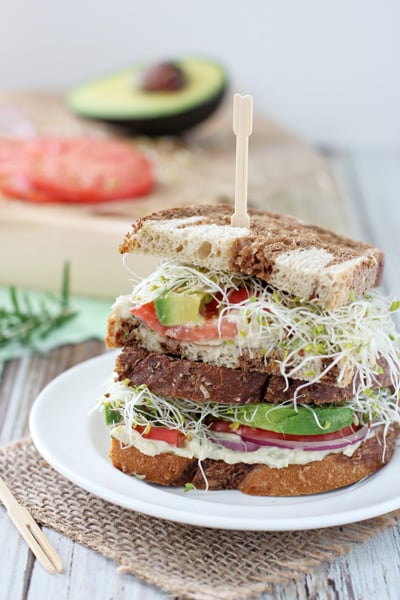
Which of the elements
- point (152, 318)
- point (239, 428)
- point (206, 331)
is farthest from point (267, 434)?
point (152, 318)

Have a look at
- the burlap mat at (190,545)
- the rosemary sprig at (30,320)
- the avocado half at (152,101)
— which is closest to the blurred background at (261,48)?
the avocado half at (152,101)

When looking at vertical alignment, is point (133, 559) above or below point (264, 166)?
above

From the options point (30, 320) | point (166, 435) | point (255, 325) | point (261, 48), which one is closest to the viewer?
point (255, 325)

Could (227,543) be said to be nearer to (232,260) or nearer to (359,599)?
(359,599)

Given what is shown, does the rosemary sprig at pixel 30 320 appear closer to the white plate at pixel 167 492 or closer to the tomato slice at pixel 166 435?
the white plate at pixel 167 492

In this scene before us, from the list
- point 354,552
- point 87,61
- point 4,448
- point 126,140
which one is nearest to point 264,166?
point 126,140

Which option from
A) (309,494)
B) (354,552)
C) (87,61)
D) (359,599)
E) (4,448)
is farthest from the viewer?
(87,61)

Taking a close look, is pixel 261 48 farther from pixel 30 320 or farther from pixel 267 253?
pixel 267 253
